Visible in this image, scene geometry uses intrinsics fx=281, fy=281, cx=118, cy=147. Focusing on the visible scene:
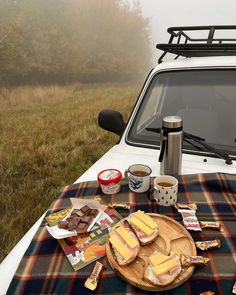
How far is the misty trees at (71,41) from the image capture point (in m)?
19.6

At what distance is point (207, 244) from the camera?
117cm

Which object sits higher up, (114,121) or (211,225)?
(114,121)

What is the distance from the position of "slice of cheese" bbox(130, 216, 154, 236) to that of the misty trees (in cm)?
1942

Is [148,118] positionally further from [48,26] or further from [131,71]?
[131,71]

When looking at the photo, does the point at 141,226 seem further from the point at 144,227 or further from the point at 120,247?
the point at 120,247

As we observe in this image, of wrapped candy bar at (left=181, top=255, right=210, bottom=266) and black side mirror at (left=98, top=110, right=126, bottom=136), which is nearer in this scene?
wrapped candy bar at (left=181, top=255, right=210, bottom=266)

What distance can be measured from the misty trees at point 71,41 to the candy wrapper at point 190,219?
764 inches

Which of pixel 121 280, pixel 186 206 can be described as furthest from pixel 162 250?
pixel 186 206

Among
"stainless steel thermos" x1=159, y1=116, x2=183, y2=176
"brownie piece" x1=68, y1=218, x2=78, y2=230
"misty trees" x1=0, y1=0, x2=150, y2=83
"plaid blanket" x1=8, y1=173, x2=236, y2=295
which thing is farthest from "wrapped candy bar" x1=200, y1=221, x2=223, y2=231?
"misty trees" x1=0, y1=0, x2=150, y2=83

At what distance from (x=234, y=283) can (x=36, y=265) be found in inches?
29.7

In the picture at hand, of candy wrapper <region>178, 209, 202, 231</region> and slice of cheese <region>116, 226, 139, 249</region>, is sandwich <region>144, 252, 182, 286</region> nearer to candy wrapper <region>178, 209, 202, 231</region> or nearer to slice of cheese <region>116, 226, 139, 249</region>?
slice of cheese <region>116, 226, 139, 249</region>

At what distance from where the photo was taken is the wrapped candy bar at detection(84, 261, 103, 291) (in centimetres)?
101

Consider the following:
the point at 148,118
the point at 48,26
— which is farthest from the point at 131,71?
the point at 148,118

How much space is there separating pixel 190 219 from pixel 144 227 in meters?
0.25
